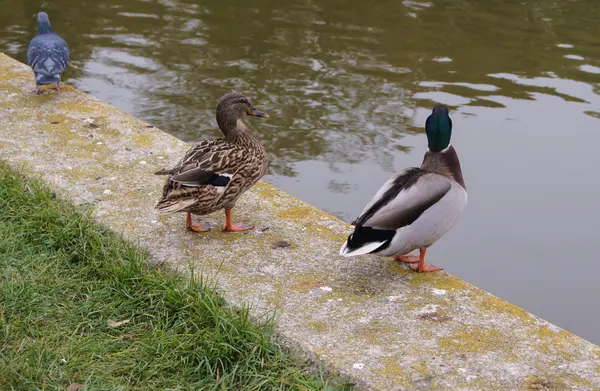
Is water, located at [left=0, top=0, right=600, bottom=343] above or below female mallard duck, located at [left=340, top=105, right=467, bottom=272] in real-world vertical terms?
below

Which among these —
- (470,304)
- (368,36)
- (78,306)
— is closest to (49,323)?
(78,306)

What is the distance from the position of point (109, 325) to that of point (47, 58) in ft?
10.7

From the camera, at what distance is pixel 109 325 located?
3426 mm

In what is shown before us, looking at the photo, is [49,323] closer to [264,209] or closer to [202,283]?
[202,283]

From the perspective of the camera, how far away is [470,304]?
354 centimetres

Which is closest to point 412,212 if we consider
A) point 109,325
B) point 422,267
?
point 422,267

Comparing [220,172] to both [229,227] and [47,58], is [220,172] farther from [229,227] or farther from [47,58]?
[47,58]

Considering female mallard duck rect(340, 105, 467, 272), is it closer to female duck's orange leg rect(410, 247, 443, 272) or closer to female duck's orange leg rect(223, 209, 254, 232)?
female duck's orange leg rect(410, 247, 443, 272)

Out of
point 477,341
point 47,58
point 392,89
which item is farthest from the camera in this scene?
point 392,89

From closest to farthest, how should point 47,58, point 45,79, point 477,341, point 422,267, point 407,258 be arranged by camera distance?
point 477,341 → point 422,267 → point 407,258 → point 45,79 → point 47,58

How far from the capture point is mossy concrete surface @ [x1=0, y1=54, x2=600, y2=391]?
3.10 metres

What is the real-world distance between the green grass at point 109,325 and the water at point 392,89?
6.78 ft

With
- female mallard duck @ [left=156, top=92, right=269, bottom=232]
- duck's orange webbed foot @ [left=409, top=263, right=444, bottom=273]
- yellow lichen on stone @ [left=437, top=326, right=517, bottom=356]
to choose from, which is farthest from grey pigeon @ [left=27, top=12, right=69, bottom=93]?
yellow lichen on stone @ [left=437, top=326, right=517, bottom=356]

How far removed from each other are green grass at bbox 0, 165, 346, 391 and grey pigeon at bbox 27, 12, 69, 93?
80.6 inches
